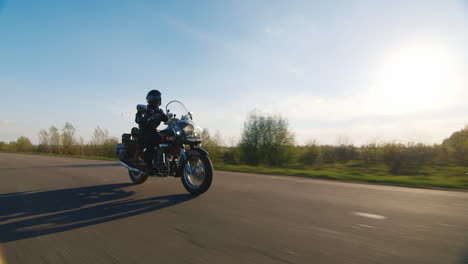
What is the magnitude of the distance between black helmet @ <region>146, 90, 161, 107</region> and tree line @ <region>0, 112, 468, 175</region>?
45.8 ft

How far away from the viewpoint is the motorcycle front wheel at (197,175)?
15.8 ft

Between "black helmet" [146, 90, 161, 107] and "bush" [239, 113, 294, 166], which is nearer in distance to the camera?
"black helmet" [146, 90, 161, 107]

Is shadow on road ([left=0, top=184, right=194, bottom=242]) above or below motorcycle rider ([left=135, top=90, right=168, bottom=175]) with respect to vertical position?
below

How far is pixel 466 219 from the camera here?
3.29m

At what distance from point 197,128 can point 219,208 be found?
2185 mm

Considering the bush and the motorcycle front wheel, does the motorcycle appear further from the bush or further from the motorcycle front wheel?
the bush

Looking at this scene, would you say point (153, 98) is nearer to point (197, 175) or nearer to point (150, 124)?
point (150, 124)

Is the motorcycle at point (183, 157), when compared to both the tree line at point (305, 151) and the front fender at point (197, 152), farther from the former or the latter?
the tree line at point (305, 151)

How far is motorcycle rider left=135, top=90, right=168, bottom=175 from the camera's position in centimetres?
566

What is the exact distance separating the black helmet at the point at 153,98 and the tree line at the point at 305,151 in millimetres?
13964

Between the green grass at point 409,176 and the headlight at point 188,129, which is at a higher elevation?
the headlight at point 188,129

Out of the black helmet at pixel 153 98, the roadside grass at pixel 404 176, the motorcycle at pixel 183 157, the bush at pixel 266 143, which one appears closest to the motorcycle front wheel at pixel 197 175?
the motorcycle at pixel 183 157

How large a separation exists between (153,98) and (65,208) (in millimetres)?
2974

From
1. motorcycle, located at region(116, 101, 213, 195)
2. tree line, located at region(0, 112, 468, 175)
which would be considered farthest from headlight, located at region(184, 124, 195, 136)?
tree line, located at region(0, 112, 468, 175)
